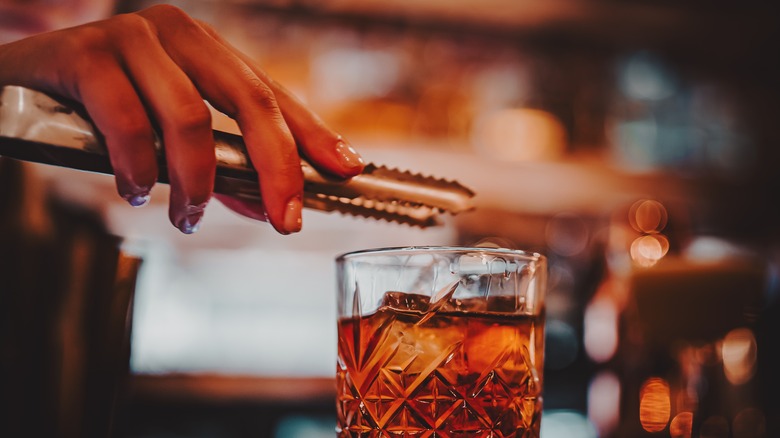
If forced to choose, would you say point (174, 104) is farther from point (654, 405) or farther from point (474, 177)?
point (474, 177)

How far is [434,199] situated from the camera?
2.02ft

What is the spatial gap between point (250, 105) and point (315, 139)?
0.20 ft

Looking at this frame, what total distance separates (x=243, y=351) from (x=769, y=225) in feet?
7.92

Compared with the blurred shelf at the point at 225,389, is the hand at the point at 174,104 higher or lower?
higher

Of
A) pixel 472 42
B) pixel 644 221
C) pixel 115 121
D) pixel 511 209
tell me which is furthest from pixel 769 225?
pixel 115 121

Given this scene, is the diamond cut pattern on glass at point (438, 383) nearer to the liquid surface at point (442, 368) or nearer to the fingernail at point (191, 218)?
the liquid surface at point (442, 368)

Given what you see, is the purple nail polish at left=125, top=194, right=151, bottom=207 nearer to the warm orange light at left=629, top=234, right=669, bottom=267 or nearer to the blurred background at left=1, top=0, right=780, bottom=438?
the warm orange light at left=629, top=234, right=669, bottom=267

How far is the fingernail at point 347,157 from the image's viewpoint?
57 cm

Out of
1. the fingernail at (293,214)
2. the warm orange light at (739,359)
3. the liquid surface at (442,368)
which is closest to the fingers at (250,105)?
the fingernail at (293,214)

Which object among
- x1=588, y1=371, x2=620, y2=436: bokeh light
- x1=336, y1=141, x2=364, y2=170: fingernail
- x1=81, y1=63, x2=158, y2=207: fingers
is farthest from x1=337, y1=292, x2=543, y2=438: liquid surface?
x1=588, y1=371, x2=620, y2=436: bokeh light

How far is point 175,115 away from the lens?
0.52m

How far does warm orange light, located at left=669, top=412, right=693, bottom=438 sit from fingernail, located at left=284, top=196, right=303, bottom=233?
75 cm

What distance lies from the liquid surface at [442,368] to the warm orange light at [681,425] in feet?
1.91

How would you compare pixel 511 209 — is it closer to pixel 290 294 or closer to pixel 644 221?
pixel 644 221
